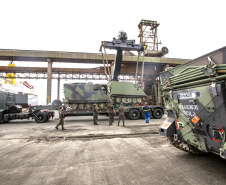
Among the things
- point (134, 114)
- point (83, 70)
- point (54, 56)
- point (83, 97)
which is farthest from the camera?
point (83, 70)

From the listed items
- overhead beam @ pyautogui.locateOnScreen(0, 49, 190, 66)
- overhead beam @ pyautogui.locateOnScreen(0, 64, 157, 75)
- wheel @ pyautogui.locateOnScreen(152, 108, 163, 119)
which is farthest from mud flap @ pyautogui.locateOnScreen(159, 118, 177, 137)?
overhead beam @ pyautogui.locateOnScreen(0, 64, 157, 75)

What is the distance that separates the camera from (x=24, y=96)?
69.1ft

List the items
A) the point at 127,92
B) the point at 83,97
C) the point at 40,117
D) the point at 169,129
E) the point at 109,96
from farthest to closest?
the point at 127,92
the point at 109,96
the point at 83,97
the point at 40,117
the point at 169,129

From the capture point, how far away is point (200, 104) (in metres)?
3.16

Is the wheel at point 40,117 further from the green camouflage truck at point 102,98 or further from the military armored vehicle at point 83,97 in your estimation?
the military armored vehicle at point 83,97

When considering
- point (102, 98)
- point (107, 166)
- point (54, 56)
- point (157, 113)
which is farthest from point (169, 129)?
point (54, 56)

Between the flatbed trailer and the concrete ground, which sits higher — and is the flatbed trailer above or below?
above

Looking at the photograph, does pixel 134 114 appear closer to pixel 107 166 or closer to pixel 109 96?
pixel 109 96

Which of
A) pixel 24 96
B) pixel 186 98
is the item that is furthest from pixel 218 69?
pixel 24 96

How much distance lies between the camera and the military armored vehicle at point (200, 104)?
271 cm

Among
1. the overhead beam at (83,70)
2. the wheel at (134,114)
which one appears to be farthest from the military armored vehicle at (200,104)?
the overhead beam at (83,70)

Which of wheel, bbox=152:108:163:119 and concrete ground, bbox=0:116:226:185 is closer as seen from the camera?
concrete ground, bbox=0:116:226:185

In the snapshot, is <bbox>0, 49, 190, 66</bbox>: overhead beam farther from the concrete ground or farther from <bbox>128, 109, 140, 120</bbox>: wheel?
the concrete ground

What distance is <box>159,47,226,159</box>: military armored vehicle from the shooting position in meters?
2.71
